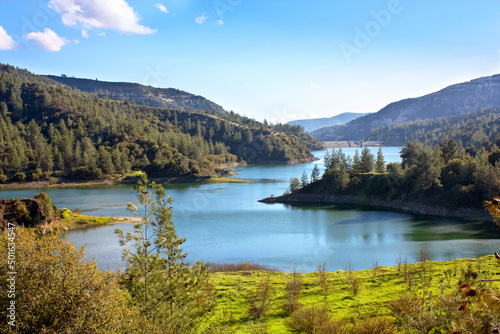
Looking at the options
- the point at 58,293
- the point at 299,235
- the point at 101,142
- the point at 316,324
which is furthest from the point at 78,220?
the point at 101,142

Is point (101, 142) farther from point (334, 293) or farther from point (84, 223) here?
point (334, 293)

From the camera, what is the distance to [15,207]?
134 ft

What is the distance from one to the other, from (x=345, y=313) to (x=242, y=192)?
65074 millimetres

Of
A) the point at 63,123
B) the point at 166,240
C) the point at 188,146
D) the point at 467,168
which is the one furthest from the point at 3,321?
the point at 63,123

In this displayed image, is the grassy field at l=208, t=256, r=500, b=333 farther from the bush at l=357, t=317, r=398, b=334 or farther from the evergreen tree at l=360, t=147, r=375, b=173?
the evergreen tree at l=360, t=147, r=375, b=173

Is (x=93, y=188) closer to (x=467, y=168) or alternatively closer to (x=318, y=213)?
(x=318, y=213)

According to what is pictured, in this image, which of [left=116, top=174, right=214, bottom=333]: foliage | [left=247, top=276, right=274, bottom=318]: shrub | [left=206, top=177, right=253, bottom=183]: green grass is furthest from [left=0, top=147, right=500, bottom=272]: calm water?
[left=206, top=177, right=253, bottom=183]: green grass

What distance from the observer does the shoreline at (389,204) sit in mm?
46312

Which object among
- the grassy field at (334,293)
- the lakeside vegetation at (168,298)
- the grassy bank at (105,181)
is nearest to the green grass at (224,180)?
the grassy bank at (105,181)

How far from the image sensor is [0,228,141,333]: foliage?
24.2ft

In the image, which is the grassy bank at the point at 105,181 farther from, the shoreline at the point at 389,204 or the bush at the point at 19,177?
the shoreline at the point at 389,204

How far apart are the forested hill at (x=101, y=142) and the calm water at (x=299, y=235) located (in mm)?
38841

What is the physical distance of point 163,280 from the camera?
10.0 meters

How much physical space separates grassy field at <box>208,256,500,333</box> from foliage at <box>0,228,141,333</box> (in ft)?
15.6
